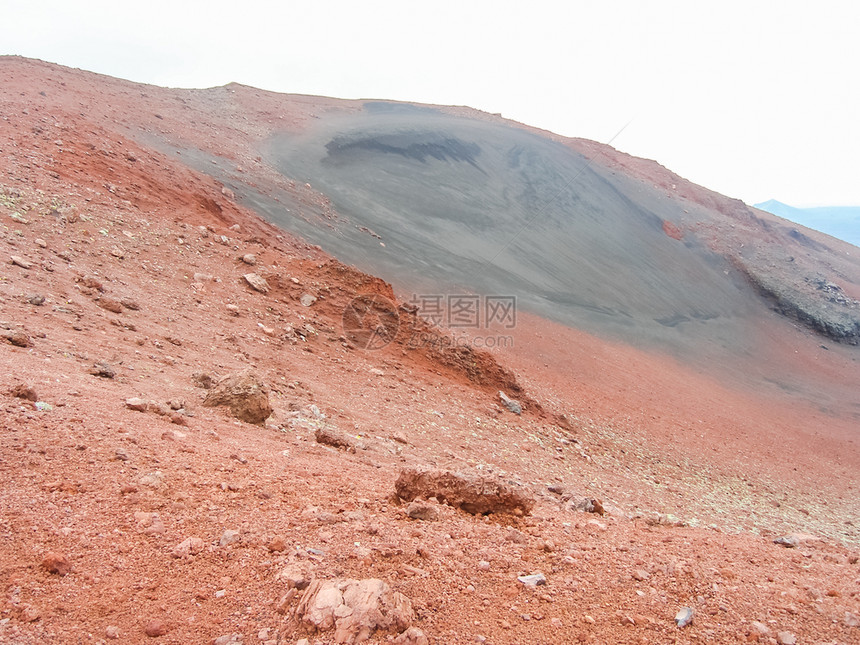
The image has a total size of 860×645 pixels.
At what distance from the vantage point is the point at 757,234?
2703cm

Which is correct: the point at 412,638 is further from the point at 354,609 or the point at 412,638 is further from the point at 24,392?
the point at 24,392

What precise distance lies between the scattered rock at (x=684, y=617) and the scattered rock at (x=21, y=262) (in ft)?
21.2

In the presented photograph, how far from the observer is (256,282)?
7.66 meters

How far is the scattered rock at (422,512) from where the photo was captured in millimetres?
2945

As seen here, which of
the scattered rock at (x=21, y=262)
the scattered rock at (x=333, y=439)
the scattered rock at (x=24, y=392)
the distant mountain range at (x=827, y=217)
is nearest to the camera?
the scattered rock at (x=24, y=392)

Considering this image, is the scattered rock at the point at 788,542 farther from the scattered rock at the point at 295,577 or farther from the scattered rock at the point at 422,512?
the scattered rock at the point at 295,577

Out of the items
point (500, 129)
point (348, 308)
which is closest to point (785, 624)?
point (348, 308)

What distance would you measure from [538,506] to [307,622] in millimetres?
2475

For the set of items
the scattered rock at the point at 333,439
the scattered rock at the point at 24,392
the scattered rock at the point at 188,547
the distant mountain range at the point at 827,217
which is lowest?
the scattered rock at the point at 333,439

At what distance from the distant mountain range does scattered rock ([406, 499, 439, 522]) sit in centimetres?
6569

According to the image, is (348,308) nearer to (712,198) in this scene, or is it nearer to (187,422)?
(187,422)

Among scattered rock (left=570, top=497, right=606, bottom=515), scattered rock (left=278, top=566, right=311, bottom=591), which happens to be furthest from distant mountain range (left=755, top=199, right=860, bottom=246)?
scattered rock (left=278, top=566, right=311, bottom=591)

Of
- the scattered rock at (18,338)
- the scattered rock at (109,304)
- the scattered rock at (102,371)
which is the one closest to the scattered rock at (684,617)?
the scattered rock at (102,371)

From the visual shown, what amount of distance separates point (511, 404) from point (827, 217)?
72.8 meters
